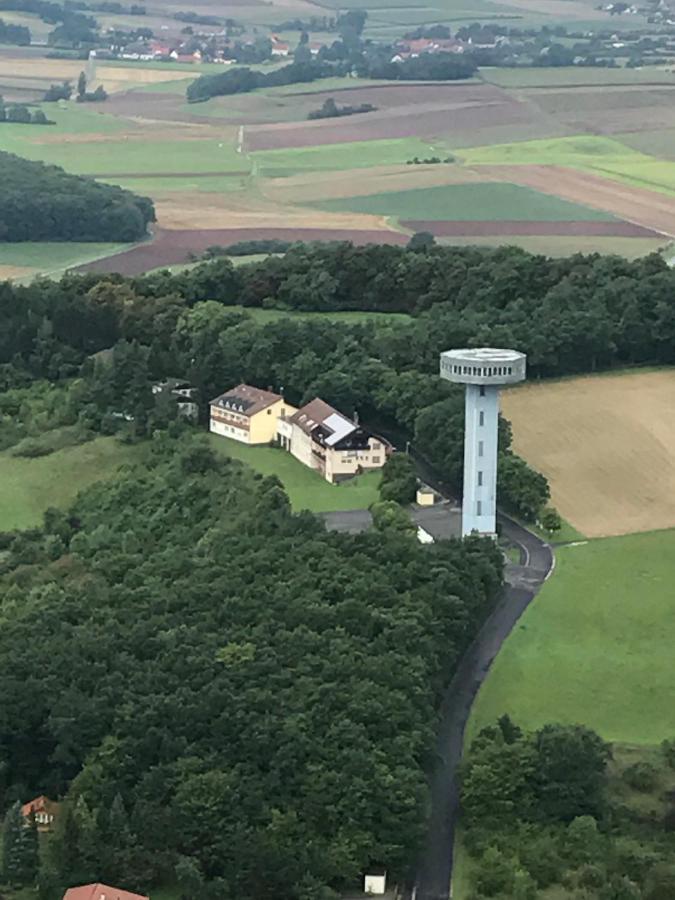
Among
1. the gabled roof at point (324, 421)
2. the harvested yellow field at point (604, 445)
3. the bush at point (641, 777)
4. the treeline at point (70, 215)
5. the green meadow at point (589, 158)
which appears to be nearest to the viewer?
the bush at point (641, 777)

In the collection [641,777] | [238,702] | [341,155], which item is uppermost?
[238,702]

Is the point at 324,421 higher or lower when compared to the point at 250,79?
higher

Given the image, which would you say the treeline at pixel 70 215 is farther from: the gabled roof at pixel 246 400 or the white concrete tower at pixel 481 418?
the white concrete tower at pixel 481 418

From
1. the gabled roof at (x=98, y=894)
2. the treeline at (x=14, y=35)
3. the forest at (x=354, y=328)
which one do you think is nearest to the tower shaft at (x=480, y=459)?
the forest at (x=354, y=328)

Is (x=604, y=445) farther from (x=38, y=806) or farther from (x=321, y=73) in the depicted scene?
(x=321, y=73)

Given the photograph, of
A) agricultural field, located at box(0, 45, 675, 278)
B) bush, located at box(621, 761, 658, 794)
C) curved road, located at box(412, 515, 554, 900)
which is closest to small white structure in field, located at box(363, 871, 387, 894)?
curved road, located at box(412, 515, 554, 900)

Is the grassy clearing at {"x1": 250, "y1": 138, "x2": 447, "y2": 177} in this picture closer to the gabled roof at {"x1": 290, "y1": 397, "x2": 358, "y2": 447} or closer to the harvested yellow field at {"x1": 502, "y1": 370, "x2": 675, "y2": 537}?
the harvested yellow field at {"x1": 502, "y1": 370, "x2": 675, "y2": 537}

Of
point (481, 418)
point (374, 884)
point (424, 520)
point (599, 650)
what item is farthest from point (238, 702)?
point (424, 520)
